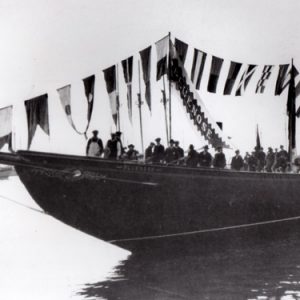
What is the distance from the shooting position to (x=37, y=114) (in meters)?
11.8

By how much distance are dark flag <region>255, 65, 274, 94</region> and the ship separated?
93.8 inches

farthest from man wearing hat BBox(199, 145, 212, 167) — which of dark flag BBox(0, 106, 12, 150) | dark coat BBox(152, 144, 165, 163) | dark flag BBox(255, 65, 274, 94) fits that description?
dark flag BBox(0, 106, 12, 150)

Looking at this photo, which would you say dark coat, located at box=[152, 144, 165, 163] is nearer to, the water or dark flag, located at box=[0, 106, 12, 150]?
the water

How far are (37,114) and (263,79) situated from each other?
8151 millimetres

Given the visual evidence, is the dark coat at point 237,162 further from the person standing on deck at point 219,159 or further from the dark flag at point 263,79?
the dark flag at point 263,79

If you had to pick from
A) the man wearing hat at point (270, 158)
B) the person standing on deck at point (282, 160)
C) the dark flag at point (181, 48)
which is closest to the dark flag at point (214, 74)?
the dark flag at point (181, 48)

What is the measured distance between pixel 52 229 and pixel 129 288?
3877 mm

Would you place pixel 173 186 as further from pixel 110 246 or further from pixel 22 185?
pixel 22 185

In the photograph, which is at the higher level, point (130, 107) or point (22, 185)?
point (130, 107)

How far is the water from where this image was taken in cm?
1032

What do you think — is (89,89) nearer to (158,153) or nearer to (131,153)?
(131,153)

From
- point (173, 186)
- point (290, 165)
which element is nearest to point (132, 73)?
point (173, 186)

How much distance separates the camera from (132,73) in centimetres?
1352

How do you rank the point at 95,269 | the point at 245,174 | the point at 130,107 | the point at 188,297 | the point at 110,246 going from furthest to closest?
1. the point at 245,174
2. the point at 110,246
3. the point at 130,107
4. the point at 95,269
5. the point at 188,297
